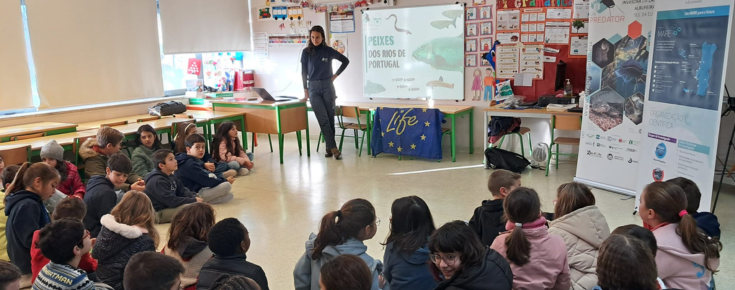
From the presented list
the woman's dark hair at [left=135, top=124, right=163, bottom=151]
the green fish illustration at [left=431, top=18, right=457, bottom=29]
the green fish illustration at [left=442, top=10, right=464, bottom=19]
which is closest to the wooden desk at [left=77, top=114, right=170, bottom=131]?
the woman's dark hair at [left=135, top=124, right=163, bottom=151]

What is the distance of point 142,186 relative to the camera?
4.75m

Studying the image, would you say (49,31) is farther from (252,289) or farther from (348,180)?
(252,289)

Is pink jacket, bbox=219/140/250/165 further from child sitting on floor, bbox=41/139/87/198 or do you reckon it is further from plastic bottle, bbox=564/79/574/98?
plastic bottle, bbox=564/79/574/98

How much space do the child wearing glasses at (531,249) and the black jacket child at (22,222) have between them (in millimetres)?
2569

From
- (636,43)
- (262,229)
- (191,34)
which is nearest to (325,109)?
(191,34)

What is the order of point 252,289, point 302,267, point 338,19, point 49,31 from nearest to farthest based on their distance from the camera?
point 252,289, point 302,267, point 49,31, point 338,19

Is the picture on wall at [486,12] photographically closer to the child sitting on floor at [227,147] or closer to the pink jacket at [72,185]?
the child sitting on floor at [227,147]

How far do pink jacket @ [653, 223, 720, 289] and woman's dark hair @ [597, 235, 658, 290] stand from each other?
0.67 m

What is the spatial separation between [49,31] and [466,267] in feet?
20.3

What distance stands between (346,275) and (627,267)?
0.87 m

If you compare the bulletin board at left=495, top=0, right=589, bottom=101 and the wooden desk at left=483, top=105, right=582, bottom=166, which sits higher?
the bulletin board at left=495, top=0, right=589, bottom=101

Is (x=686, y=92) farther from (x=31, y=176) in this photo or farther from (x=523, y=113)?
(x=31, y=176)

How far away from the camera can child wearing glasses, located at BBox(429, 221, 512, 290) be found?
2.11m

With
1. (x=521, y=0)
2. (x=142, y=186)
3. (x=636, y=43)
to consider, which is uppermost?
(x=521, y=0)
